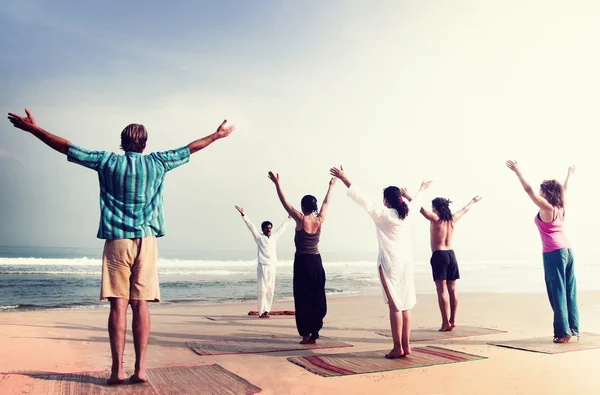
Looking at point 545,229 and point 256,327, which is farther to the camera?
point 256,327

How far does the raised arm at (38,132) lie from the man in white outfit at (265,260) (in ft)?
20.5

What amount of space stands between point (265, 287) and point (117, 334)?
6.37m

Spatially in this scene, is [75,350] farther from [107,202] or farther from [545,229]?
[545,229]

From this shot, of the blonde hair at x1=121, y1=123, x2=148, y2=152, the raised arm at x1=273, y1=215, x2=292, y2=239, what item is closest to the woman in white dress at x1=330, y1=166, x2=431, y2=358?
the blonde hair at x1=121, y1=123, x2=148, y2=152

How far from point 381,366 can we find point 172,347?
283cm

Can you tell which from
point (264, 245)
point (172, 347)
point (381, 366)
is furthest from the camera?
point (264, 245)

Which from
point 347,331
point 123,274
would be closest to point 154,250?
point 123,274

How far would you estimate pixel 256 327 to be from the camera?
8.73m

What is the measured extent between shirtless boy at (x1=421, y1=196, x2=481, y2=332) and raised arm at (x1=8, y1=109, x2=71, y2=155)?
17.8ft

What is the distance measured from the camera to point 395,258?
5488 millimetres

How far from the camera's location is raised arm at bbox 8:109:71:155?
3982 mm

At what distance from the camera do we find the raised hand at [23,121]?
3.97 m

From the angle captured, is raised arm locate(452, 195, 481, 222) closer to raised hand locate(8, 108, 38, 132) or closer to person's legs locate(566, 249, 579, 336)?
person's legs locate(566, 249, 579, 336)

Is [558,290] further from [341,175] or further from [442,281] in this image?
[341,175]
